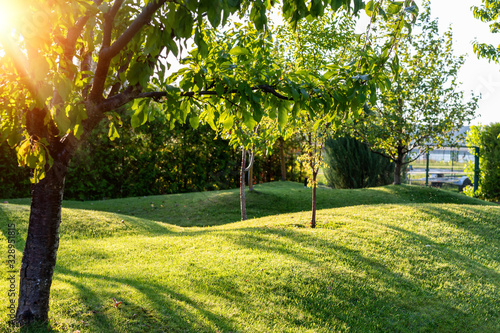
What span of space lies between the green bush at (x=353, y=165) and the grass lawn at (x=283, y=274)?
6.88 m

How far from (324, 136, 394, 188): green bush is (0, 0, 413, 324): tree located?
1286 cm

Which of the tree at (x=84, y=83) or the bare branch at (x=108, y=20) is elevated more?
the bare branch at (x=108, y=20)

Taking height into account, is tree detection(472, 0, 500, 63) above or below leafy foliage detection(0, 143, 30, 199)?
above

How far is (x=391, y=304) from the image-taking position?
4.70m

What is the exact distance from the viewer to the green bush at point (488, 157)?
14328 millimetres

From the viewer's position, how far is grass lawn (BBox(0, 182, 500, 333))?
4023mm

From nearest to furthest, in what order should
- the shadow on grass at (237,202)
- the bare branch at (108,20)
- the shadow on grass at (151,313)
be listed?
the bare branch at (108,20)
the shadow on grass at (151,313)
the shadow on grass at (237,202)

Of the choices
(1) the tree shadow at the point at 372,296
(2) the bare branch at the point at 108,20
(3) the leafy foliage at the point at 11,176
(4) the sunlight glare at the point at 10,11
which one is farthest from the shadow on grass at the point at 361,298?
(3) the leafy foliage at the point at 11,176

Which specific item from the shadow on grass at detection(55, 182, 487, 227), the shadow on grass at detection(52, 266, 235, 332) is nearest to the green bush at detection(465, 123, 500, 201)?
the shadow on grass at detection(55, 182, 487, 227)

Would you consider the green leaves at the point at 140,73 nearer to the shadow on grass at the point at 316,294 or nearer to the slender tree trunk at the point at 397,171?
the shadow on grass at the point at 316,294

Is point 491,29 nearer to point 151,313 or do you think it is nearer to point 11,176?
point 151,313

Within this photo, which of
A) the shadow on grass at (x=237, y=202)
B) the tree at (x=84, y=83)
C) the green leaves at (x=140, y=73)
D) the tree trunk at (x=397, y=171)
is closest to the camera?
the tree at (x=84, y=83)

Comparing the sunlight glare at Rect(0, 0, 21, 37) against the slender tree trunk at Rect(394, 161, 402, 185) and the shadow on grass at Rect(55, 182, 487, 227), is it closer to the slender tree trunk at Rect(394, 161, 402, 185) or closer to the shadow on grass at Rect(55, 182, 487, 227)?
the shadow on grass at Rect(55, 182, 487, 227)

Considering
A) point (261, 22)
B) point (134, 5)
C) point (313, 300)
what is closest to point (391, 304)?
point (313, 300)
